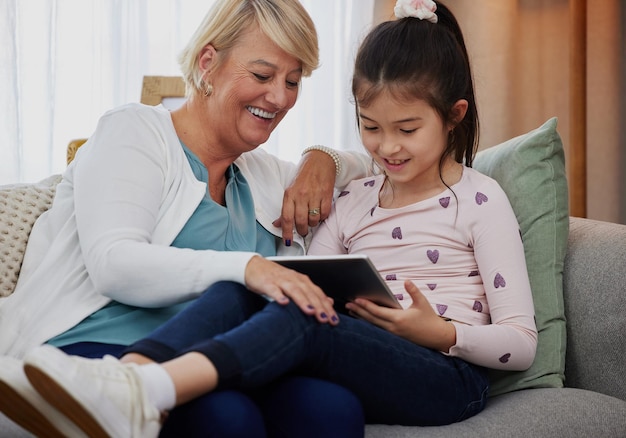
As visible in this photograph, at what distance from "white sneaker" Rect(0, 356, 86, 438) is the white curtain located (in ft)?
6.03

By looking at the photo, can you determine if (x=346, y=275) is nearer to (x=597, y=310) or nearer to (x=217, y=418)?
(x=217, y=418)

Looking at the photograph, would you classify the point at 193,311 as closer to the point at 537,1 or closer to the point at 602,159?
the point at 602,159

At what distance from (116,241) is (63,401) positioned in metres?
0.40

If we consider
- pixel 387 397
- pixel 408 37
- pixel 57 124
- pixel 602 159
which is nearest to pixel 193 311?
pixel 387 397

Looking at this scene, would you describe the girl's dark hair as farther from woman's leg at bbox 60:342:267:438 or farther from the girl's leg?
woman's leg at bbox 60:342:267:438

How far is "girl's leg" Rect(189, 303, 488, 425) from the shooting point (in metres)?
1.06

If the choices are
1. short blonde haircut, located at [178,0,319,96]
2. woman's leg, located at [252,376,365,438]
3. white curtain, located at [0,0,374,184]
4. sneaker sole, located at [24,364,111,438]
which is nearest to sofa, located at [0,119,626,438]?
woman's leg, located at [252,376,365,438]

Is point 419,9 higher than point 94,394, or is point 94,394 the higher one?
point 419,9

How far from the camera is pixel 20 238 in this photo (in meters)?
1.54

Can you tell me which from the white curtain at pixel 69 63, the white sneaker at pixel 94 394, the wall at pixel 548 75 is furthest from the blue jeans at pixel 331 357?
the wall at pixel 548 75

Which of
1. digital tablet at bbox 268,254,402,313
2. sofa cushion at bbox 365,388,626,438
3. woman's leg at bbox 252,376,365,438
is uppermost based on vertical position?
digital tablet at bbox 268,254,402,313

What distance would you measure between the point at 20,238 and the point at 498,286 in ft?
2.88

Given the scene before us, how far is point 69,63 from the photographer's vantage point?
2861 mm

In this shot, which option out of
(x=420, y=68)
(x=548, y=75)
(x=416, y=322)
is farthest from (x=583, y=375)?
(x=548, y=75)
